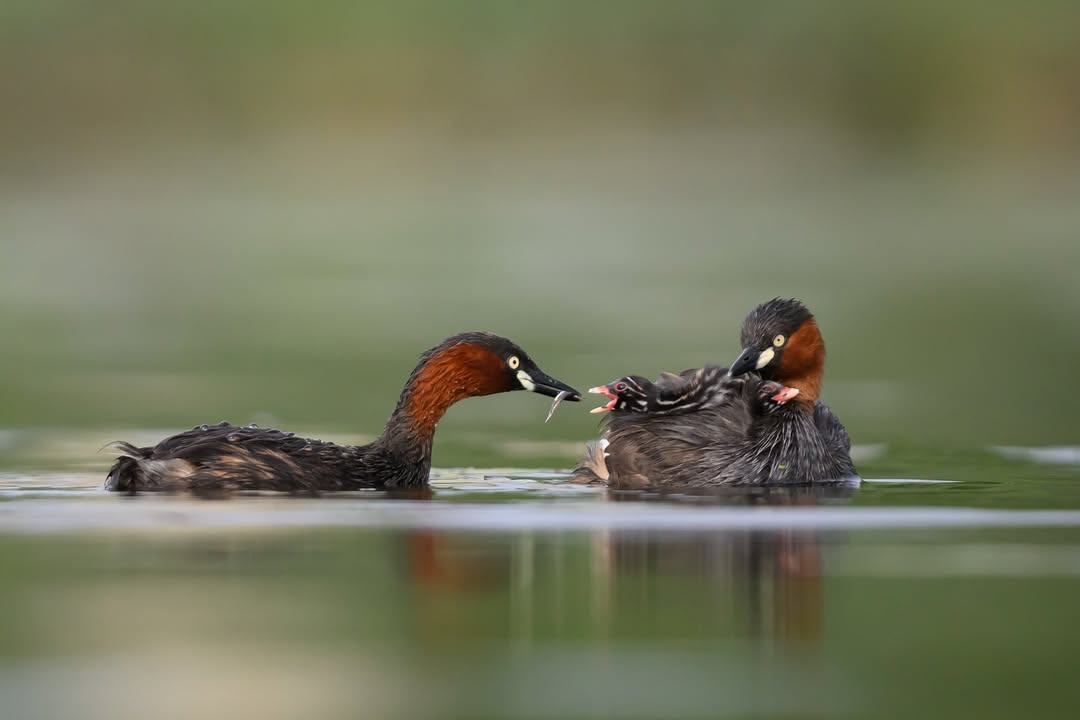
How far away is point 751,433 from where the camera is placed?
48.9 ft

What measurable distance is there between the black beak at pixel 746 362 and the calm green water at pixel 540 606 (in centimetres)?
140

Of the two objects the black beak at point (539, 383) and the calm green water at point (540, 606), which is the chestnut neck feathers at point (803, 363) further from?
the calm green water at point (540, 606)

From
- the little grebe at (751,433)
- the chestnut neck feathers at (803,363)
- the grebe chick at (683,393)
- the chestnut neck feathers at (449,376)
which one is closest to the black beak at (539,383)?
the chestnut neck feathers at (449,376)

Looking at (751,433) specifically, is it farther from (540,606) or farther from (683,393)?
(540,606)

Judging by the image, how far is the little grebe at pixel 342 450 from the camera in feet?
44.8

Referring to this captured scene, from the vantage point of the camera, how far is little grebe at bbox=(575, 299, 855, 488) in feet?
47.8

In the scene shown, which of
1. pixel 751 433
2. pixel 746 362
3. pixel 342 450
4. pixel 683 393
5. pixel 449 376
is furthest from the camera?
pixel 683 393

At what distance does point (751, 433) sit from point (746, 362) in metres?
0.42

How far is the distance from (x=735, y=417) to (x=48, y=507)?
13.7 feet

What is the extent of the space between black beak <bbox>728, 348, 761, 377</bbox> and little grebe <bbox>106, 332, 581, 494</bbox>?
1044mm

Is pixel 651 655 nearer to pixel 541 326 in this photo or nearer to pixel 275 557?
pixel 275 557

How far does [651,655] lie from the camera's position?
8891mm

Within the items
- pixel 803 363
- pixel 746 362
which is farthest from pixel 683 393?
pixel 803 363

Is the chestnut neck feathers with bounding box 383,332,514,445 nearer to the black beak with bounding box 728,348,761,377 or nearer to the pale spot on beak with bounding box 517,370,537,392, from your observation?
the pale spot on beak with bounding box 517,370,537,392
